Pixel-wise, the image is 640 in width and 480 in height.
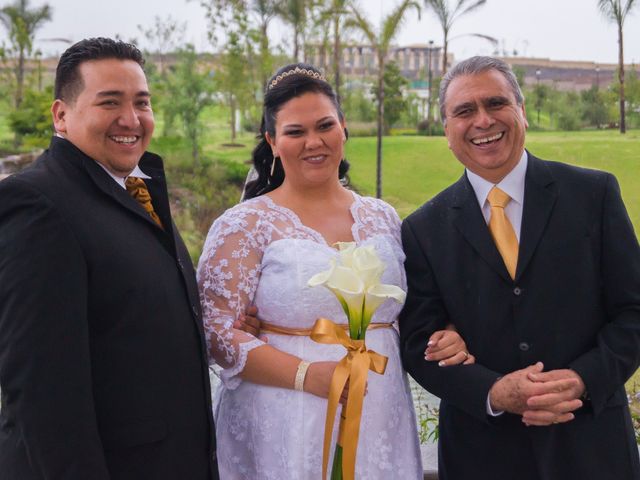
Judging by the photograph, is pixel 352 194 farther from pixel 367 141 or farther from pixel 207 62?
pixel 207 62

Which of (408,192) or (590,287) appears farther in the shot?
(408,192)

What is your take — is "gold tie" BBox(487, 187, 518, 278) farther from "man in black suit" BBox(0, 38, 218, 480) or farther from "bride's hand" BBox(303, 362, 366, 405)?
"man in black suit" BBox(0, 38, 218, 480)

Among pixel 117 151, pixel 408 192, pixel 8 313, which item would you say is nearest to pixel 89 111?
pixel 117 151

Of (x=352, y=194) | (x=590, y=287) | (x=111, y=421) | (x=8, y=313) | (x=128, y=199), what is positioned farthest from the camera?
(x=352, y=194)

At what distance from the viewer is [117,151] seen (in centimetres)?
215

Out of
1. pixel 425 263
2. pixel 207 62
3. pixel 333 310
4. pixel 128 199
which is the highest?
pixel 207 62

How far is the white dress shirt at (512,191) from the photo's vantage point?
2520mm

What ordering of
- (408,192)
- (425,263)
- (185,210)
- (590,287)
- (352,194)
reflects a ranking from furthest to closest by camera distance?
(185,210), (408,192), (352,194), (425,263), (590,287)

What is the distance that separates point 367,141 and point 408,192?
0.78 m

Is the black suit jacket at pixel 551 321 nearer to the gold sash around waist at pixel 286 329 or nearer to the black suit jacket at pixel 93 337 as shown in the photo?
the gold sash around waist at pixel 286 329

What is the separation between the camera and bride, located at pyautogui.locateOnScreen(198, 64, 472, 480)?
2521 millimetres

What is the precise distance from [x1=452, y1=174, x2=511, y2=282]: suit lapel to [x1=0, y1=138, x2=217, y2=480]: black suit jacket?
0.86 metres

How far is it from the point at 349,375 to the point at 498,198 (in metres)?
0.74

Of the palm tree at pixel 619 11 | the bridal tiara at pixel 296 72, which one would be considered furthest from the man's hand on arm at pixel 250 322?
the palm tree at pixel 619 11
